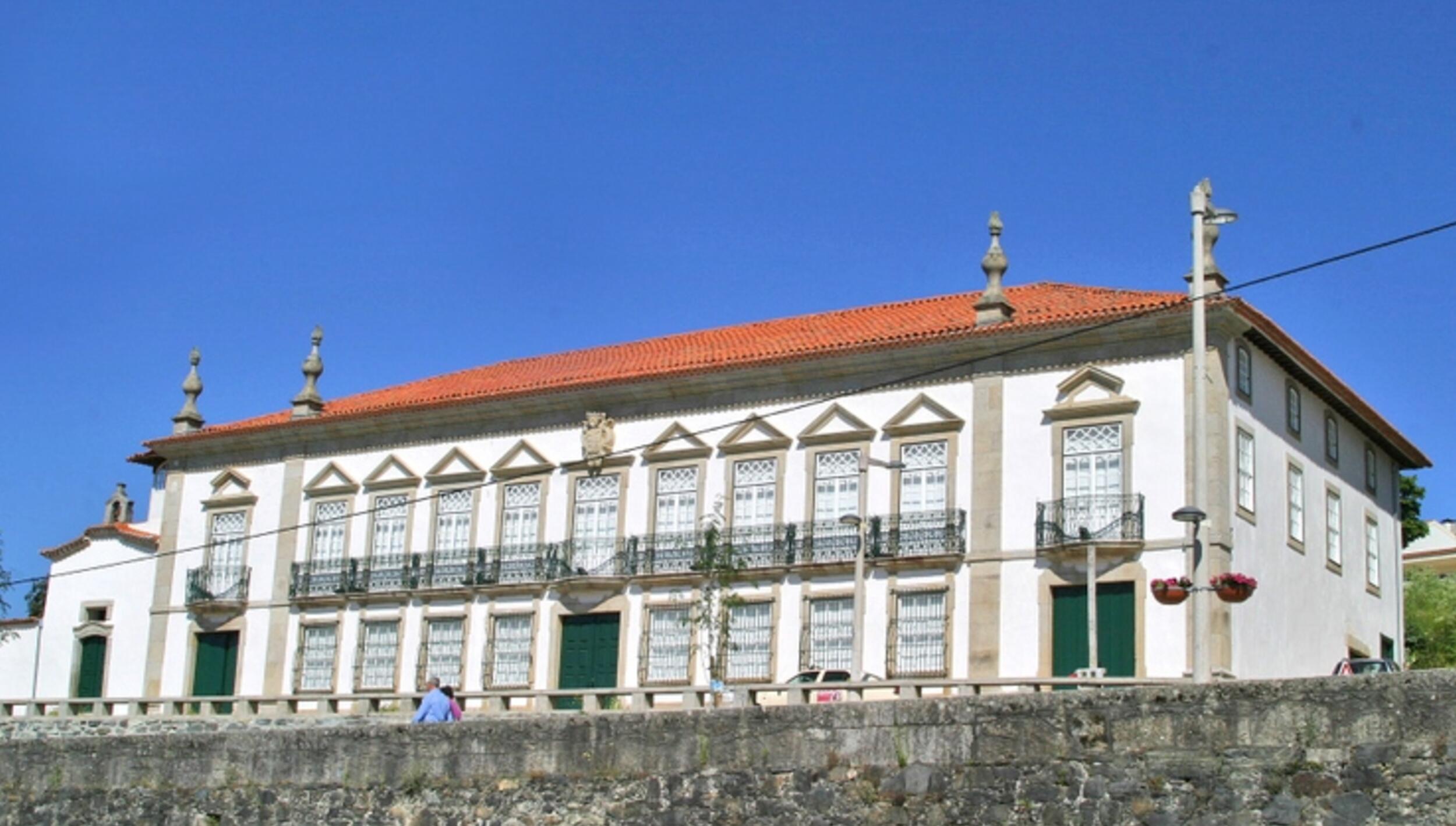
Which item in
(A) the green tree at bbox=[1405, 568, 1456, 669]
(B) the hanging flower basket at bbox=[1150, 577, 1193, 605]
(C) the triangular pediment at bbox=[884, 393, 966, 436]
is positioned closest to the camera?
(B) the hanging flower basket at bbox=[1150, 577, 1193, 605]

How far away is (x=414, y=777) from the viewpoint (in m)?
17.1

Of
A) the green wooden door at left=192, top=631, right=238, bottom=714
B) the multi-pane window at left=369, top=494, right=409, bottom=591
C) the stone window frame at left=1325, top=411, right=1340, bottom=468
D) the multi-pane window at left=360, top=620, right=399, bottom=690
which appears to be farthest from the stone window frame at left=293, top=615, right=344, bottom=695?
the stone window frame at left=1325, top=411, right=1340, bottom=468

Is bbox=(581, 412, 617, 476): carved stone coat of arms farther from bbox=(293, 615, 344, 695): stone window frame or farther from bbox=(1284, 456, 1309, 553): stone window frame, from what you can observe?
bbox=(1284, 456, 1309, 553): stone window frame

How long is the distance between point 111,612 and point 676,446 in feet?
44.5

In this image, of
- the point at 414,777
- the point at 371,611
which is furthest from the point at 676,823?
the point at 371,611

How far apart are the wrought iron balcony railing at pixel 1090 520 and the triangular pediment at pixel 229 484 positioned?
1688cm

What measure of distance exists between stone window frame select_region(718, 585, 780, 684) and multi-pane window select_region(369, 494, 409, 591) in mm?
7205

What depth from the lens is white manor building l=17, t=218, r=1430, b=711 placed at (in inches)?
1144

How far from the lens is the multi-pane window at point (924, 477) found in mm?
30688

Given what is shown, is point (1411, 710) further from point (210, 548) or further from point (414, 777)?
point (210, 548)

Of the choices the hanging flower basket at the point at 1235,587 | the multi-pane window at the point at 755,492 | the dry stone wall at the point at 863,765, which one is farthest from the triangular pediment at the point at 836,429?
the dry stone wall at the point at 863,765

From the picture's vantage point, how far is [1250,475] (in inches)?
1166

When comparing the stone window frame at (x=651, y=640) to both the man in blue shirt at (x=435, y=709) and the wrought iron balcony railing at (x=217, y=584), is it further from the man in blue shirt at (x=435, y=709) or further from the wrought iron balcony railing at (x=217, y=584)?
the man in blue shirt at (x=435, y=709)

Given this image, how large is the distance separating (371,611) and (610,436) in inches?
226
